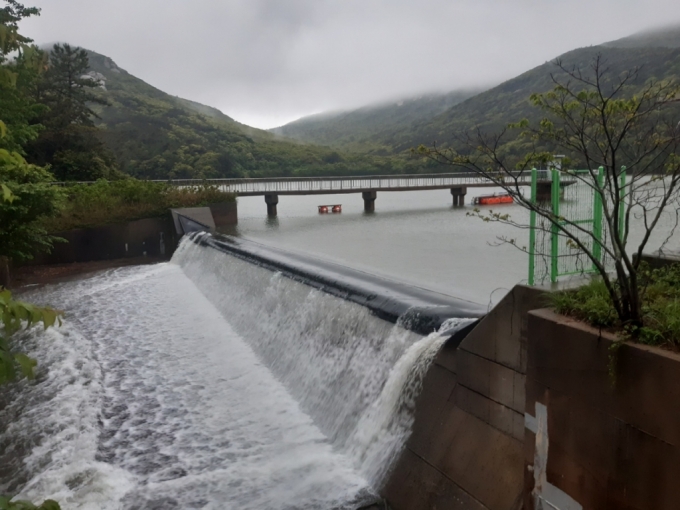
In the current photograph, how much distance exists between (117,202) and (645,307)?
65.1 ft

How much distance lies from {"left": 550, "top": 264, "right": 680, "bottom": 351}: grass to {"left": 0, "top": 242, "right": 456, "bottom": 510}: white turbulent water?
1.84m

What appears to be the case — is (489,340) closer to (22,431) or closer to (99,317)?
(22,431)

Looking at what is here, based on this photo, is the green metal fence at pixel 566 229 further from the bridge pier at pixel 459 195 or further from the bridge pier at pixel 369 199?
the bridge pier at pixel 459 195

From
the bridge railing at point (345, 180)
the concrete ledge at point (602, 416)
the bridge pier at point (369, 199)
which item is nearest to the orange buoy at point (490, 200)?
the bridge railing at point (345, 180)

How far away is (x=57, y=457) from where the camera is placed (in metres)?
6.09

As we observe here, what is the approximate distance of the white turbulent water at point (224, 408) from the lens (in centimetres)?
538

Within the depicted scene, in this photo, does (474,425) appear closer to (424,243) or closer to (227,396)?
(227,396)

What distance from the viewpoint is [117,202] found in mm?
20344

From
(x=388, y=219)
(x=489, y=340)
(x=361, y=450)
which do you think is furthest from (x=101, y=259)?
(x=489, y=340)

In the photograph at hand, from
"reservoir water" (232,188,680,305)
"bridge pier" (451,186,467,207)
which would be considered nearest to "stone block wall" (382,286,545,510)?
"reservoir water" (232,188,680,305)

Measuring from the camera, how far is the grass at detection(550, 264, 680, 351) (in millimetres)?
2982

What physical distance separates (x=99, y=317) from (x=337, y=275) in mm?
5903

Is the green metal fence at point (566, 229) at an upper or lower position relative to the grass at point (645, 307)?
upper

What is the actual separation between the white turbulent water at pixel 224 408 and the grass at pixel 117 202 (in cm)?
880
